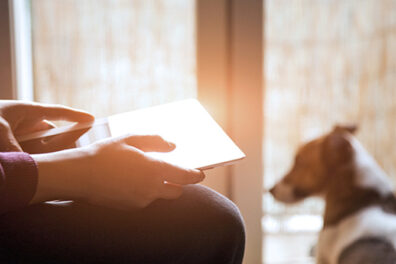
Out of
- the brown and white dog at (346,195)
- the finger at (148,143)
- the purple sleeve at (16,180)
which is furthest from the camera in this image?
the brown and white dog at (346,195)

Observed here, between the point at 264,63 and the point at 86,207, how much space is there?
1003mm

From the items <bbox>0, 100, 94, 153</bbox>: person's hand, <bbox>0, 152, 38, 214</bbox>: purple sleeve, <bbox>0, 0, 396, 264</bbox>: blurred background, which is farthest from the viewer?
<bbox>0, 0, 396, 264</bbox>: blurred background

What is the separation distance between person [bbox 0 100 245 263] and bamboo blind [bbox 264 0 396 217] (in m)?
0.96

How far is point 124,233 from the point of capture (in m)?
0.50

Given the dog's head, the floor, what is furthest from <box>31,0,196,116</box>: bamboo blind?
the floor

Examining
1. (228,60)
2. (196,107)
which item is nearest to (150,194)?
(196,107)

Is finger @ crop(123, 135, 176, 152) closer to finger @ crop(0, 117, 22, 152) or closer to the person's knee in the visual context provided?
the person's knee

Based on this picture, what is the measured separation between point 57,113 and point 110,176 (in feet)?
0.95

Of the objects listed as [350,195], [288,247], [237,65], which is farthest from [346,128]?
[288,247]

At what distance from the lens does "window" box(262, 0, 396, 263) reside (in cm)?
144

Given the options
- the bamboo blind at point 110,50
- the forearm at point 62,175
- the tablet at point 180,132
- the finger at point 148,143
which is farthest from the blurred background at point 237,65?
the forearm at point 62,175

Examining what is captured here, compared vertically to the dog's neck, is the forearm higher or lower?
higher

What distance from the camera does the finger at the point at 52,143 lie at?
0.72m

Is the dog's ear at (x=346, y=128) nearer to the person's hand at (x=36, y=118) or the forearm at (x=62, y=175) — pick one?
the person's hand at (x=36, y=118)
